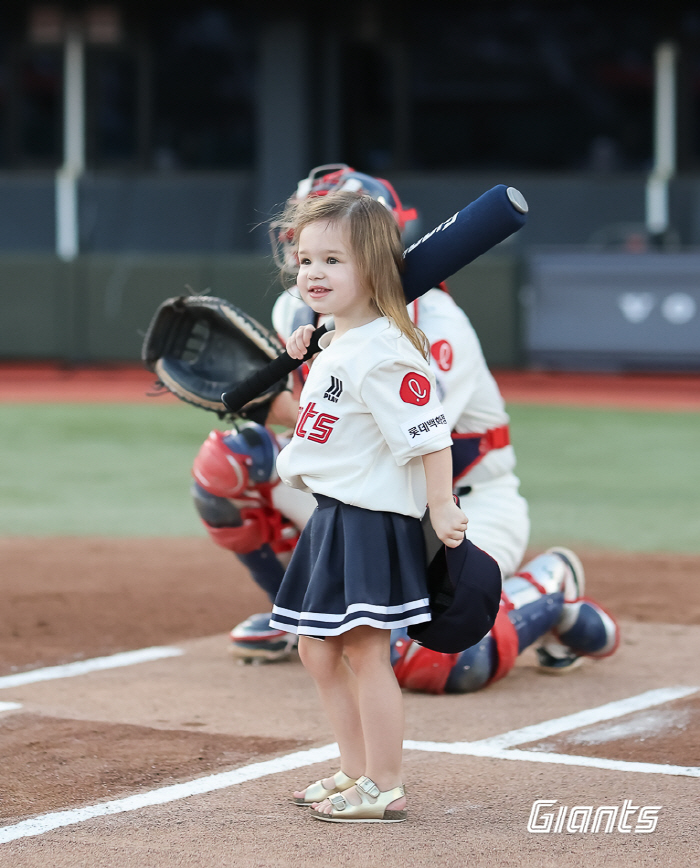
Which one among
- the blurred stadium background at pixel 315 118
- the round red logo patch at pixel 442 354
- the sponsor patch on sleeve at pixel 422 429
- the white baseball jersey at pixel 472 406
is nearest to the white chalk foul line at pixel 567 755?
the white baseball jersey at pixel 472 406

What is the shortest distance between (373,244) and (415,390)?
0.35m

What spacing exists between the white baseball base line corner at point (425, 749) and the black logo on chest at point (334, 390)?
0.98m

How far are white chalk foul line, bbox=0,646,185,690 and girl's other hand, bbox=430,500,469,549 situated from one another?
1852 mm

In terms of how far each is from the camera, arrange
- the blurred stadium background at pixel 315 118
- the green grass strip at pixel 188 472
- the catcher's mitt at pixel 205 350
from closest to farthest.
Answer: the catcher's mitt at pixel 205 350 < the green grass strip at pixel 188 472 < the blurred stadium background at pixel 315 118

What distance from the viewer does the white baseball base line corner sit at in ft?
10.3

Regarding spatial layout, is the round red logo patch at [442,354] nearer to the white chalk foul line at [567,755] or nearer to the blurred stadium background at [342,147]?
the white chalk foul line at [567,755]

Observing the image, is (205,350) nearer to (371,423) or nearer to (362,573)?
(371,423)

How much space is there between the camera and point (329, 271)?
3.17 metres

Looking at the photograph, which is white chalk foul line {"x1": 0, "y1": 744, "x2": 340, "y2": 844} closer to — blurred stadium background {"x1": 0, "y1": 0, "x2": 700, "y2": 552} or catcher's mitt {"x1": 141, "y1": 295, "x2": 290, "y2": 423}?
catcher's mitt {"x1": 141, "y1": 295, "x2": 290, "y2": 423}

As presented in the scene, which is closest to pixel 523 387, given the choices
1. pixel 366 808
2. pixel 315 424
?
pixel 315 424

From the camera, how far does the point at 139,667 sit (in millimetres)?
4641

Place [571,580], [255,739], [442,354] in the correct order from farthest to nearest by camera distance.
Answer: [571,580]
[442,354]
[255,739]

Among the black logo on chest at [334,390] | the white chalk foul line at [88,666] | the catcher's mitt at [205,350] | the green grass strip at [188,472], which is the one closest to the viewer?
the black logo on chest at [334,390]

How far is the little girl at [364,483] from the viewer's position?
3129mm
